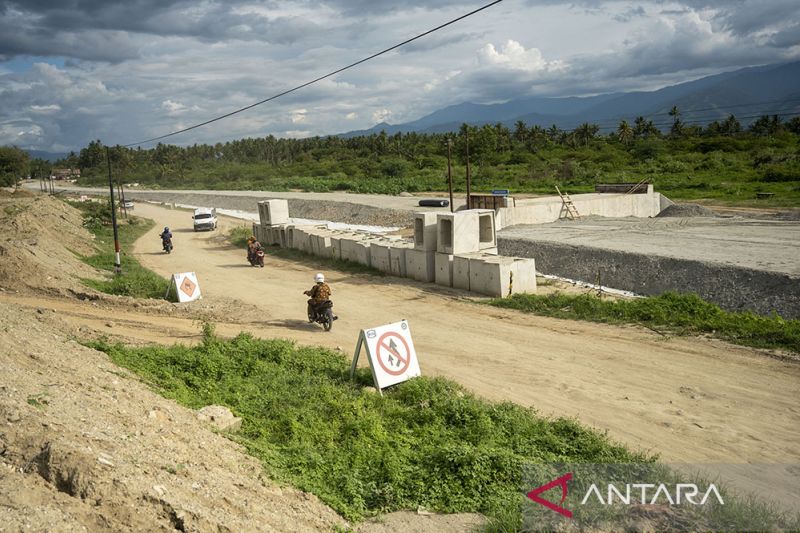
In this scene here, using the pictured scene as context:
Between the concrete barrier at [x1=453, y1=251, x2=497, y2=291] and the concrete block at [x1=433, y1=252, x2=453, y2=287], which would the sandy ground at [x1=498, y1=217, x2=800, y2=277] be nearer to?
the concrete barrier at [x1=453, y1=251, x2=497, y2=291]

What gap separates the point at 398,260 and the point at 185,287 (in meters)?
8.46

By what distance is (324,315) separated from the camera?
657 inches

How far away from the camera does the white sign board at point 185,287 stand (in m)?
20.0

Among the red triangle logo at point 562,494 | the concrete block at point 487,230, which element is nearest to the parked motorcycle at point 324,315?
the concrete block at point 487,230

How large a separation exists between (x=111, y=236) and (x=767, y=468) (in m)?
42.8

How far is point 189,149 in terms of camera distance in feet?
564

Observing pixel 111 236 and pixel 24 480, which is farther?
pixel 111 236

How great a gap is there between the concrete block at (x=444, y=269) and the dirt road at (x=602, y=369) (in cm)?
74

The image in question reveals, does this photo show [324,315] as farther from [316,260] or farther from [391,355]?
[316,260]

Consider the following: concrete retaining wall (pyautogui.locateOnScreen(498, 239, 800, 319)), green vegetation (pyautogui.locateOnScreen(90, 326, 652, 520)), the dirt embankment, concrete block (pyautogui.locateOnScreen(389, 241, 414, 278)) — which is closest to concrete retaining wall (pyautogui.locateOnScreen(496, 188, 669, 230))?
concrete retaining wall (pyautogui.locateOnScreen(498, 239, 800, 319))

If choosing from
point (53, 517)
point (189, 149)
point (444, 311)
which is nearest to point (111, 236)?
point (444, 311)

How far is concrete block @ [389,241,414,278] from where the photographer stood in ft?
80.2

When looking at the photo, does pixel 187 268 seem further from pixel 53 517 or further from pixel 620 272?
pixel 53 517

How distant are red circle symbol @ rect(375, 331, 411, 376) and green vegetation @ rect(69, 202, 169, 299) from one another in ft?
39.7
